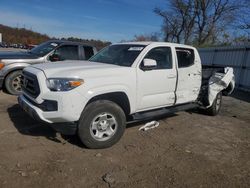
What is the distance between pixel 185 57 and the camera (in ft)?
20.9

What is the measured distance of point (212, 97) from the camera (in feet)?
23.6

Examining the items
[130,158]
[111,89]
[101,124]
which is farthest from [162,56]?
[130,158]

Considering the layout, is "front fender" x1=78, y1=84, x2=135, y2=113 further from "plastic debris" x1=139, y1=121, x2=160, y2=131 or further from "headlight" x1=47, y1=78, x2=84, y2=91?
"plastic debris" x1=139, y1=121, x2=160, y2=131

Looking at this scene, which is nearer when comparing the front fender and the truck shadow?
the front fender

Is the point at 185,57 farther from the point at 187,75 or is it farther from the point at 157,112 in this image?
the point at 157,112

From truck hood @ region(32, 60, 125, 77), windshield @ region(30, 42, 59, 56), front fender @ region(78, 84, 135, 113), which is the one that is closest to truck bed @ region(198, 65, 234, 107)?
front fender @ region(78, 84, 135, 113)

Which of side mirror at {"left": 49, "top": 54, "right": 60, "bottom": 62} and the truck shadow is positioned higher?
side mirror at {"left": 49, "top": 54, "right": 60, "bottom": 62}

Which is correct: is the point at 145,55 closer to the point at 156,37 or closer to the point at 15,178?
the point at 15,178

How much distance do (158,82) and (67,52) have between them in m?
4.41

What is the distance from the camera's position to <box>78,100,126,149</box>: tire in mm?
4391

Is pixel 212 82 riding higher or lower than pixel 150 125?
higher

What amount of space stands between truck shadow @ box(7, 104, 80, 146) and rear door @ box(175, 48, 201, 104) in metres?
2.74

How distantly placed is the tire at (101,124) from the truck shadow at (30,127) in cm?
71

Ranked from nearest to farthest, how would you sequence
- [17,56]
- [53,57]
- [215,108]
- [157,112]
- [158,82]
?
[158,82], [157,112], [215,108], [17,56], [53,57]
